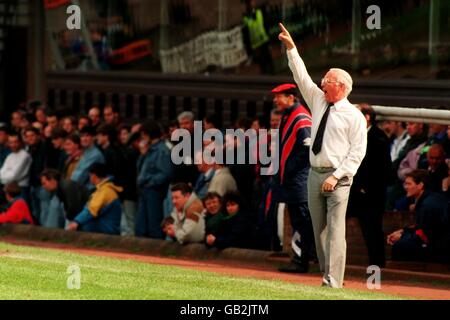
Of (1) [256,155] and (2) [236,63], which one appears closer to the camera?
(1) [256,155]

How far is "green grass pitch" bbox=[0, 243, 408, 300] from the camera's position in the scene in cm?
1445

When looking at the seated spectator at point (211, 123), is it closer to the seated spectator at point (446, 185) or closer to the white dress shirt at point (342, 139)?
the seated spectator at point (446, 185)

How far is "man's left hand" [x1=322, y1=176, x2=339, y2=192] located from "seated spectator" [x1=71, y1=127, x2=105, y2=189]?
8.23 metres

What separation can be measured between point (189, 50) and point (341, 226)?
1253 centimetres

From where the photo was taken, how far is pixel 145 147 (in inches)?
910

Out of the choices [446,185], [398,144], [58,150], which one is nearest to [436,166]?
[446,185]

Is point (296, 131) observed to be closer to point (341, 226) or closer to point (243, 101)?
point (341, 226)

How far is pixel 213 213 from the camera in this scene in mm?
20656

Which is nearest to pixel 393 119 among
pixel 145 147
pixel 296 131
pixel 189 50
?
pixel 296 131

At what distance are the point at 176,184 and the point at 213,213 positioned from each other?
75cm

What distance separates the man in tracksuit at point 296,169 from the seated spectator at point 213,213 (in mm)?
2377

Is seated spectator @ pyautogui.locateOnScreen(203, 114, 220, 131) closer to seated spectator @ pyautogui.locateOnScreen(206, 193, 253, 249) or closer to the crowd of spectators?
the crowd of spectators

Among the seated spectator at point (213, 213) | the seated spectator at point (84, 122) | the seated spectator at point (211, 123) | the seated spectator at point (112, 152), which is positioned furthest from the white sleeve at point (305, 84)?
the seated spectator at point (84, 122)
